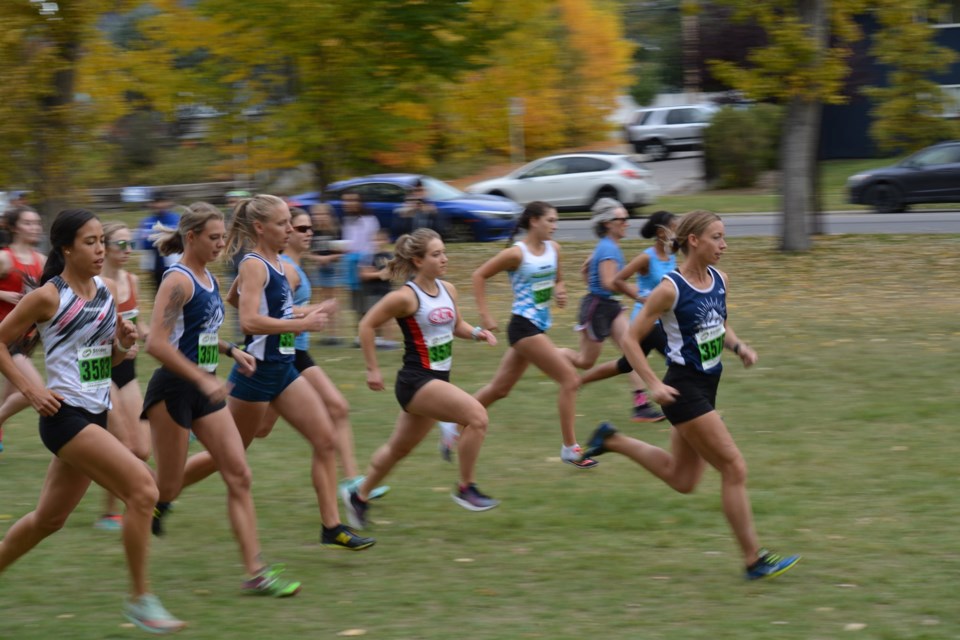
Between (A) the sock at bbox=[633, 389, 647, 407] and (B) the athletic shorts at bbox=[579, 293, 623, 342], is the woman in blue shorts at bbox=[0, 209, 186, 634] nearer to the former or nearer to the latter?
(B) the athletic shorts at bbox=[579, 293, 623, 342]

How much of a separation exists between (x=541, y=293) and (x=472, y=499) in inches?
75.5

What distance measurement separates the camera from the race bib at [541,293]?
8.98 meters

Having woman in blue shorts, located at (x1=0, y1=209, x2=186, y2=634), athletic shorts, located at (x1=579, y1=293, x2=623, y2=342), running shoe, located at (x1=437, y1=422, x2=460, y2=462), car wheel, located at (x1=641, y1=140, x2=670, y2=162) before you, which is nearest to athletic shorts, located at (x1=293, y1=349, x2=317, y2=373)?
running shoe, located at (x1=437, y1=422, x2=460, y2=462)

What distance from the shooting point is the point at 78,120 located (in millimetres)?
17562

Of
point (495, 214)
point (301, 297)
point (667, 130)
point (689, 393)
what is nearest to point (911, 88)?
point (495, 214)

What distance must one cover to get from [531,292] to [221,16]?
9718 millimetres

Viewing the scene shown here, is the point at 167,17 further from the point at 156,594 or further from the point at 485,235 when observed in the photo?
the point at 156,594

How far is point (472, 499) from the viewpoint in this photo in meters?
7.68

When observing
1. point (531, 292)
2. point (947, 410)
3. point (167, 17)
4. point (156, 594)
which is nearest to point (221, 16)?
point (167, 17)

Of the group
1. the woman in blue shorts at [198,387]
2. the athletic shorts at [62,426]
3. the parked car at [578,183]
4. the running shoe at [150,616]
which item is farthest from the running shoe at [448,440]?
the parked car at [578,183]

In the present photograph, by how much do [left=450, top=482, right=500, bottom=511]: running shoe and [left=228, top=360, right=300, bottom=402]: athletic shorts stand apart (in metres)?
1.49

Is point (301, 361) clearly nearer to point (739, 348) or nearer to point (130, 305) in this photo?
point (130, 305)

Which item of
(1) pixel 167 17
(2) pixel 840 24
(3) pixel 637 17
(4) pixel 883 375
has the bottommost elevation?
(3) pixel 637 17

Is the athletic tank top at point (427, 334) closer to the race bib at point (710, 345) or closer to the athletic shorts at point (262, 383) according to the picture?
the athletic shorts at point (262, 383)
